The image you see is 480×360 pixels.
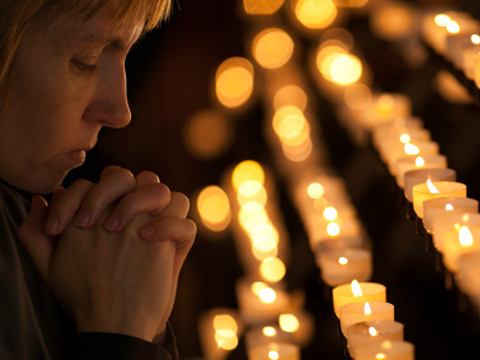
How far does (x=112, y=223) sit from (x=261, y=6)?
2091 mm

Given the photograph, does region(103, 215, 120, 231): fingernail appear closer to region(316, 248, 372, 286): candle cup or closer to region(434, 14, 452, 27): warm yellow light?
region(316, 248, 372, 286): candle cup

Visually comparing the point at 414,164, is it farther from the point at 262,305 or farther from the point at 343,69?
the point at 343,69

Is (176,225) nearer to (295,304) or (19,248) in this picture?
(19,248)

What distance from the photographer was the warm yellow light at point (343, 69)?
2.48 metres

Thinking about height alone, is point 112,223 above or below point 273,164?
below

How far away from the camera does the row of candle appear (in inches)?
56.6

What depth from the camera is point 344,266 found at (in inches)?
53.2

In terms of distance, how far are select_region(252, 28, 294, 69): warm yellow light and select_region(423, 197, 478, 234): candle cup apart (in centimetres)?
176

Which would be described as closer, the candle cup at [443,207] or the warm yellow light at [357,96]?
the candle cup at [443,207]

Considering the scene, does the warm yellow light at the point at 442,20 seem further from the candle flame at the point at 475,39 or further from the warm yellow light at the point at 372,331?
the warm yellow light at the point at 372,331

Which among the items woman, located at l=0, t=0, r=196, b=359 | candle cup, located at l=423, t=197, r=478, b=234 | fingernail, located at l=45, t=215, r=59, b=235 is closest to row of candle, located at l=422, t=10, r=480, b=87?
candle cup, located at l=423, t=197, r=478, b=234

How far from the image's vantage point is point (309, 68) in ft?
9.45

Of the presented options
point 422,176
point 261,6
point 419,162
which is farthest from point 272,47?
point 422,176

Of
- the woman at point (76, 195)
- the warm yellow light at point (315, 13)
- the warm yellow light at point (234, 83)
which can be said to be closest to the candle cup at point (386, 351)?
the woman at point (76, 195)
